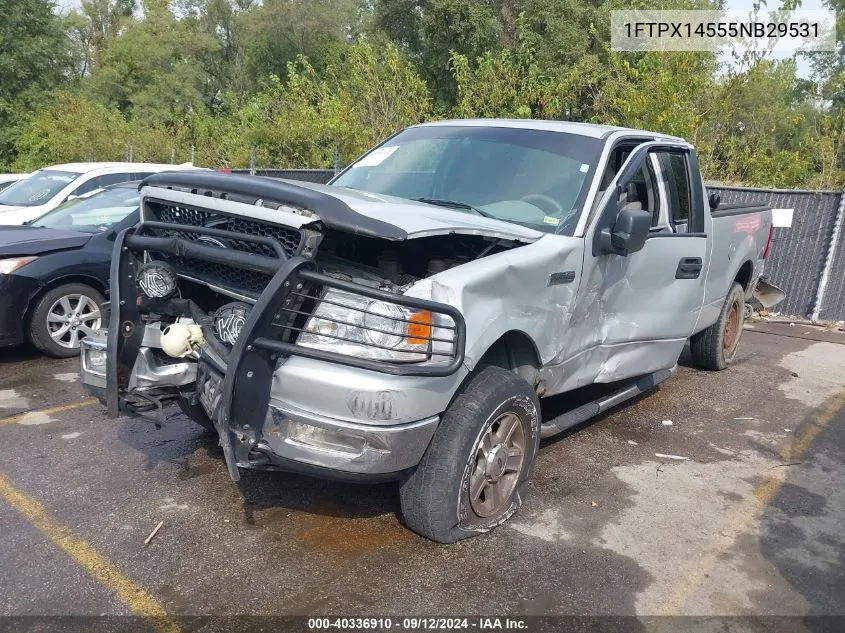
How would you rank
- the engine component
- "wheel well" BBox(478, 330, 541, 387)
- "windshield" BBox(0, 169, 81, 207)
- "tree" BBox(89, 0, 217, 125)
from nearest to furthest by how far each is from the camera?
1. the engine component
2. "wheel well" BBox(478, 330, 541, 387)
3. "windshield" BBox(0, 169, 81, 207)
4. "tree" BBox(89, 0, 217, 125)

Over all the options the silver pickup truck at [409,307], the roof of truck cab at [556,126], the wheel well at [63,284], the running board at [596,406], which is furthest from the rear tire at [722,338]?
the wheel well at [63,284]

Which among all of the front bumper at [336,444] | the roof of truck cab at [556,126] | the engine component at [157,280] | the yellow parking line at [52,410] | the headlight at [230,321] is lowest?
the yellow parking line at [52,410]

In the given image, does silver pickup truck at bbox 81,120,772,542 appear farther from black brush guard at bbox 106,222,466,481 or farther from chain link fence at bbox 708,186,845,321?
chain link fence at bbox 708,186,845,321

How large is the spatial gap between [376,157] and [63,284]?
316 cm

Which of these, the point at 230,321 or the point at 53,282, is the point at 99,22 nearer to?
the point at 53,282

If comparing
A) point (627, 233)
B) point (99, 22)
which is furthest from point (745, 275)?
point (99, 22)

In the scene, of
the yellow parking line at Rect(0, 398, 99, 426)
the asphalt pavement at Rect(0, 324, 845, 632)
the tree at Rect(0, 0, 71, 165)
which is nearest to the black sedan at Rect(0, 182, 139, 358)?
the yellow parking line at Rect(0, 398, 99, 426)

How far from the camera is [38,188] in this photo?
9.84 meters

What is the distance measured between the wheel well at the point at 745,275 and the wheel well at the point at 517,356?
364 centimetres

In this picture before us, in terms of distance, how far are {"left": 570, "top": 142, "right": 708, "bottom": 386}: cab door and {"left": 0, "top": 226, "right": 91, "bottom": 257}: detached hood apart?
181 inches

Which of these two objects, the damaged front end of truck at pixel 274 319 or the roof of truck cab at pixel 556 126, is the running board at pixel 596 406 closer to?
the damaged front end of truck at pixel 274 319

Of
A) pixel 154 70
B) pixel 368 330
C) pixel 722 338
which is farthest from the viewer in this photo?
pixel 154 70

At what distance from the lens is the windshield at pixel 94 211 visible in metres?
7.16

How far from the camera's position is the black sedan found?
6.08m
